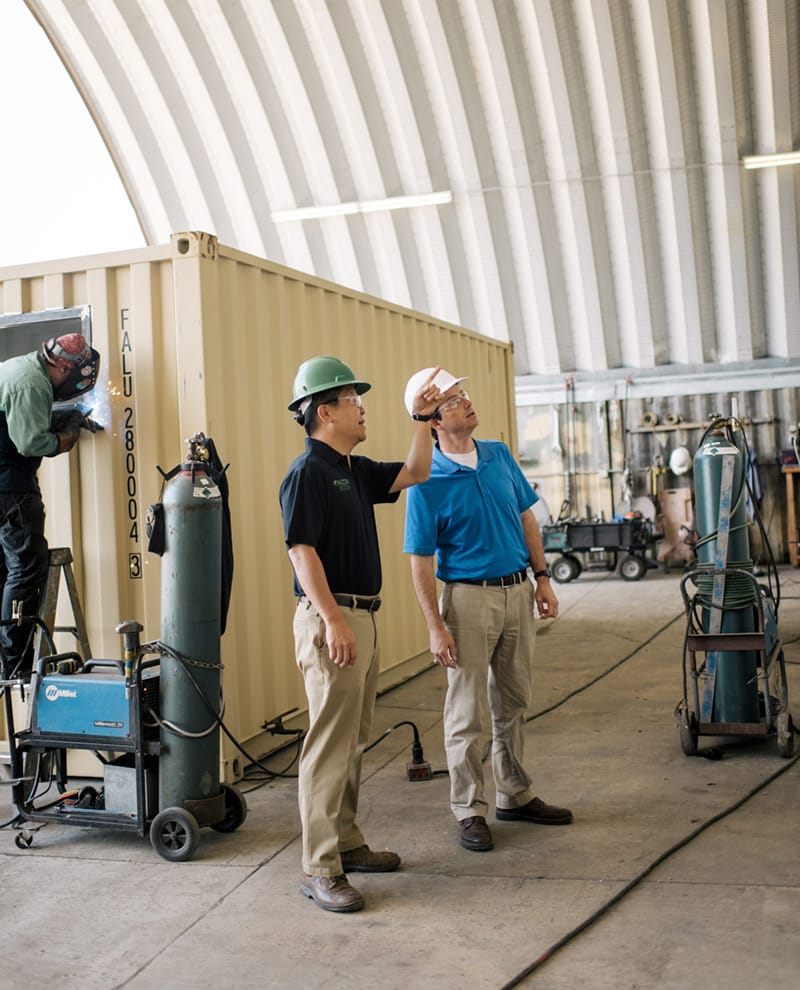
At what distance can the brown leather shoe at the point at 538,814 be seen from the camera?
4668mm

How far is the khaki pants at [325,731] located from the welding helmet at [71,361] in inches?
92.3

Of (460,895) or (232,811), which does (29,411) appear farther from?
(460,895)

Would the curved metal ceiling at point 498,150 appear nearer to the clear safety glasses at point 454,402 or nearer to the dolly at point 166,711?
the clear safety glasses at point 454,402

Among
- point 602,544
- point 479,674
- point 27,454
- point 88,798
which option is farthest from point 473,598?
point 602,544

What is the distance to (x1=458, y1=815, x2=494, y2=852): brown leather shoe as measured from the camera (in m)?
4.36

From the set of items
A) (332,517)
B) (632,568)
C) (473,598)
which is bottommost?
(632,568)

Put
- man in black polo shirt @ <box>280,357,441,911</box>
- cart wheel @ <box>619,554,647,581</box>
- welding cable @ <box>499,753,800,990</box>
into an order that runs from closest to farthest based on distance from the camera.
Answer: welding cable @ <box>499,753,800,990</box> < man in black polo shirt @ <box>280,357,441,911</box> < cart wheel @ <box>619,554,647,581</box>

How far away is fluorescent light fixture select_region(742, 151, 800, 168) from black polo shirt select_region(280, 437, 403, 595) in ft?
36.5

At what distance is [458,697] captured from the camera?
4422 millimetres

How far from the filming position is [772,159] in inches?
517

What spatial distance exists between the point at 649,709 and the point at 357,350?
10.8 feet

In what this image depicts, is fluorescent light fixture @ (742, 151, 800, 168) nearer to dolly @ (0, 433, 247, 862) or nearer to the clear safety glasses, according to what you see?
the clear safety glasses

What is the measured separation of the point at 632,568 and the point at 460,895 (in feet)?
35.5

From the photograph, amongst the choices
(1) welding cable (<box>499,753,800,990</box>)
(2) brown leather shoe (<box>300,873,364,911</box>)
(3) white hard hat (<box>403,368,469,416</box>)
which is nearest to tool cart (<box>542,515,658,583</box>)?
(1) welding cable (<box>499,753,800,990</box>)
